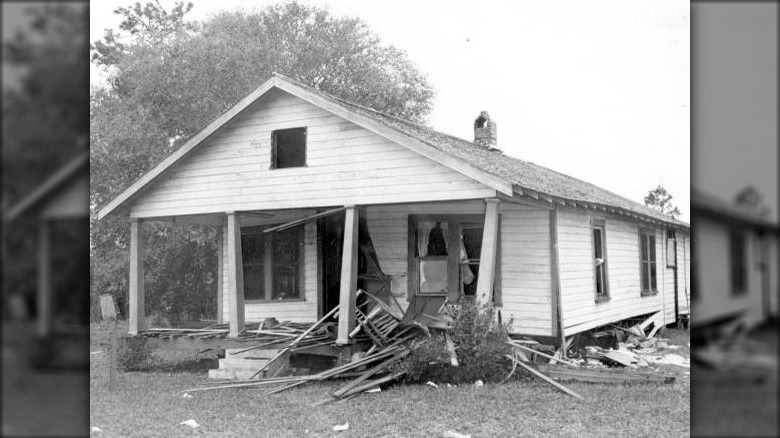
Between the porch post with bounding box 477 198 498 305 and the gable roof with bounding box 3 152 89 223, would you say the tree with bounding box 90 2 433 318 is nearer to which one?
the porch post with bounding box 477 198 498 305

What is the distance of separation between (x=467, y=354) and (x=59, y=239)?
5420 millimetres

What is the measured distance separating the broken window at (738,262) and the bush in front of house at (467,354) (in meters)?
5.79

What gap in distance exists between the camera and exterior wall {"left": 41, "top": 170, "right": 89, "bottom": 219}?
2385 millimetres

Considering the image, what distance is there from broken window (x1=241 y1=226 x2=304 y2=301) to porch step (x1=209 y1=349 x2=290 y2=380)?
3.67 feet

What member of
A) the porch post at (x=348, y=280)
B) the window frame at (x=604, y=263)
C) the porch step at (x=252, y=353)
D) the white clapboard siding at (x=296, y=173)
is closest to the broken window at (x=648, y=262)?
the window frame at (x=604, y=263)

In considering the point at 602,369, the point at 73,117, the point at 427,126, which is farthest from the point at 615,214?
the point at 73,117

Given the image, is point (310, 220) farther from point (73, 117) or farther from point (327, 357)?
point (73, 117)

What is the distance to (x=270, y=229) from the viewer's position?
935 cm

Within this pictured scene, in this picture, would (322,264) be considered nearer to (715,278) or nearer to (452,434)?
(452,434)

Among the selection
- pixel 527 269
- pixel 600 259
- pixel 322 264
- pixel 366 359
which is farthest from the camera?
pixel 322 264

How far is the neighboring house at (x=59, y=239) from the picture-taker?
229 centimetres

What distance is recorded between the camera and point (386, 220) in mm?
9805

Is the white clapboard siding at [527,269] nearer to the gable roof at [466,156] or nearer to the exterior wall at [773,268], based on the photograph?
the gable roof at [466,156]

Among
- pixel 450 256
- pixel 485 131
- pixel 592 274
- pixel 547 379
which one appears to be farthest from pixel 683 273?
pixel 450 256
